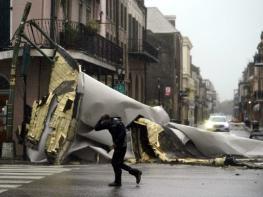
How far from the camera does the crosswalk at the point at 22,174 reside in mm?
13383

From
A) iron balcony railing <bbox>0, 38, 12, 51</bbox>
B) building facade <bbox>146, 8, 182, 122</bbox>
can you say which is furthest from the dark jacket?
building facade <bbox>146, 8, 182, 122</bbox>

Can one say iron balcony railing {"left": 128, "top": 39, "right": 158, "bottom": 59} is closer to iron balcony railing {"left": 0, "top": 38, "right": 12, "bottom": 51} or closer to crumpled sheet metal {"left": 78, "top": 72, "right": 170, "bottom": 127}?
iron balcony railing {"left": 0, "top": 38, "right": 12, "bottom": 51}

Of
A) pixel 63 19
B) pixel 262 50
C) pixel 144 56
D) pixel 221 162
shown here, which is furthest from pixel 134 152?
pixel 262 50

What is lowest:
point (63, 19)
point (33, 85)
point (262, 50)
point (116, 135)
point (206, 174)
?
point (206, 174)

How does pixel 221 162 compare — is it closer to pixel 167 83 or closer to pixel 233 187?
pixel 233 187

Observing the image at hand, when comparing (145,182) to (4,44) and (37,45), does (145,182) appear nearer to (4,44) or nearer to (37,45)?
(37,45)

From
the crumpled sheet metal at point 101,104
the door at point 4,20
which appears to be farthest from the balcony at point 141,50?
the crumpled sheet metal at point 101,104

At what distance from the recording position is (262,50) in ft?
303

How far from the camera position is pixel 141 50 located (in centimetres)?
4525

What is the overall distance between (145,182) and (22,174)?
374 centimetres

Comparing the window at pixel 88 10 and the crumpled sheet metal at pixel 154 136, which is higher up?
the window at pixel 88 10

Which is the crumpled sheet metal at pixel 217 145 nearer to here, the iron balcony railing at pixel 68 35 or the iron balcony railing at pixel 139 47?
the iron balcony railing at pixel 68 35

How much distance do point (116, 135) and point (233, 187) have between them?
267 centimetres

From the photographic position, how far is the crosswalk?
1338 centimetres
